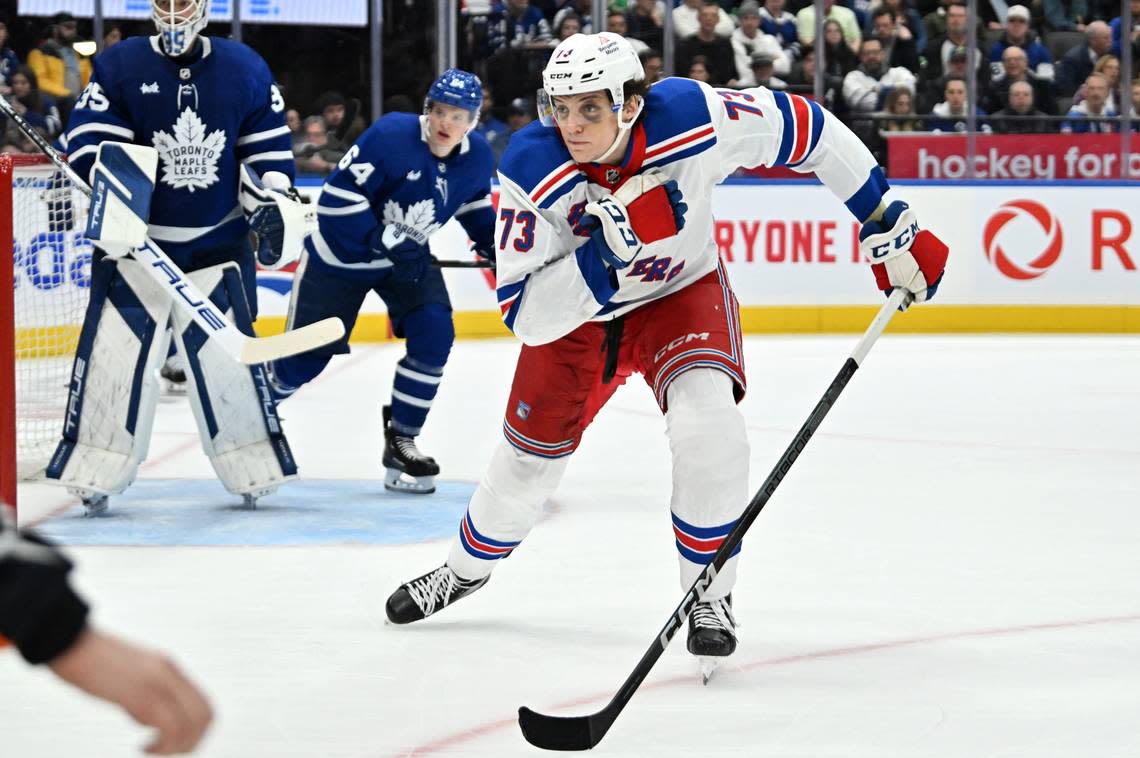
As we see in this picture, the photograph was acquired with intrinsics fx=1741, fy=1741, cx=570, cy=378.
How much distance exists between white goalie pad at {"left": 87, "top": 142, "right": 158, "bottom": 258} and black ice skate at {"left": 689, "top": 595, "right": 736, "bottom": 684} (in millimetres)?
1655

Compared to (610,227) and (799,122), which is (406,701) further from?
(799,122)

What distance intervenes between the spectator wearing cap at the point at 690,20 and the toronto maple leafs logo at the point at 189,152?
5.19 metres

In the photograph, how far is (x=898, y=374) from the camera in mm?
6801

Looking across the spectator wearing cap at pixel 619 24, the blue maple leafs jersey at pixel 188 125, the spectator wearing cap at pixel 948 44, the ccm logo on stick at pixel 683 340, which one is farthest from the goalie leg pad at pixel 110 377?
the spectator wearing cap at pixel 948 44

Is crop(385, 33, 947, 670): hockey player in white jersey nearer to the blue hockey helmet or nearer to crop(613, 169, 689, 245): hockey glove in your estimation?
crop(613, 169, 689, 245): hockey glove

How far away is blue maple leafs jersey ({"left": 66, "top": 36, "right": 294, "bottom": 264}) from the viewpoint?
12.4 feet

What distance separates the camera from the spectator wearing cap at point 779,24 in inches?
351

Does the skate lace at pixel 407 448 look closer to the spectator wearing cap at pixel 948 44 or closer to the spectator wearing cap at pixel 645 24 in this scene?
the spectator wearing cap at pixel 645 24

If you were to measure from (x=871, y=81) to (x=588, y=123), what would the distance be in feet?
21.7

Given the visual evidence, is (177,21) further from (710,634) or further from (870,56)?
(870,56)

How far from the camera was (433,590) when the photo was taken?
2.94 metres

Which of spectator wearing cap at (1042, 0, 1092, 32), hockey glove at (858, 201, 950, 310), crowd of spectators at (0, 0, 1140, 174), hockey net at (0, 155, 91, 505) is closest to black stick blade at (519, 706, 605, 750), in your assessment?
hockey glove at (858, 201, 950, 310)

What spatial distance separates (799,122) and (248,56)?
1.60 m

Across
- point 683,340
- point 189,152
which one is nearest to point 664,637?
point 683,340
